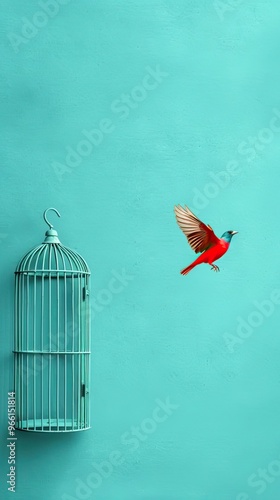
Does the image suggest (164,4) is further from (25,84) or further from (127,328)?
(127,328)

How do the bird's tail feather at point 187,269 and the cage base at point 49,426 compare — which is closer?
the cage base at point 49,426

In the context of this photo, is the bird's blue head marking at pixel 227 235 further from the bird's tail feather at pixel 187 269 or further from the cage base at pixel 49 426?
the cage base at pixel 49 426

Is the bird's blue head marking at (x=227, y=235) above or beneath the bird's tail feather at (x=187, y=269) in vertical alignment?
above

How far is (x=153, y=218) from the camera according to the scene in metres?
3.27

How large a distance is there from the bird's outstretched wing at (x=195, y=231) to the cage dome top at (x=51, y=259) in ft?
1.51

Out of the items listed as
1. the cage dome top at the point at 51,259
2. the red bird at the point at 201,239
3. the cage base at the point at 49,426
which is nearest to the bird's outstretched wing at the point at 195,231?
the red bird at the point at 201,239

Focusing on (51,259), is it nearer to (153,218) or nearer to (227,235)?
(153,218)

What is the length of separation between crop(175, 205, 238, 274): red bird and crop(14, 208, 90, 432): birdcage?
0.46 meters

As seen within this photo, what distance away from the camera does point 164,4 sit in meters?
3.34

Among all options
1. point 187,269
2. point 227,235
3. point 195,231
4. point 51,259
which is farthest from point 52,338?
point 227,235

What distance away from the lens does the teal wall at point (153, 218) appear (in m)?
3.17

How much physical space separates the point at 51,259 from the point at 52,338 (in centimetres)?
34

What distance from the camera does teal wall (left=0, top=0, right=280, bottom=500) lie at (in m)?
3.17

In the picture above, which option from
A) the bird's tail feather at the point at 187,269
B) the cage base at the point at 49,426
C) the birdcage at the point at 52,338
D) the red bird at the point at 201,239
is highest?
the red bird at the point at 201,239
